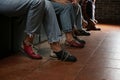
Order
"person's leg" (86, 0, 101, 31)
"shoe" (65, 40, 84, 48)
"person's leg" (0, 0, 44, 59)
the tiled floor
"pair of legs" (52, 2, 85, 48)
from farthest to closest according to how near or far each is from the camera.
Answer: "person's leg" (86, 0, 101, 31), "shoe" (65, 40, 84, 48), "pair of legs" (52, 2, 85, 48), "person's leg" (0, 0, 44, 59), the tiled floor

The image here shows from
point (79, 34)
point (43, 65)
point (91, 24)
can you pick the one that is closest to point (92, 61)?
point (43, 65)

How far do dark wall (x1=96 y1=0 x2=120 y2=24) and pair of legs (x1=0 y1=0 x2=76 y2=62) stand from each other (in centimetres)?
402

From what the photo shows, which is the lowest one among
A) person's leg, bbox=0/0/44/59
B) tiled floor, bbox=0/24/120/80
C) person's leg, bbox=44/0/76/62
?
tiled floor, bbox=0/24/120/80

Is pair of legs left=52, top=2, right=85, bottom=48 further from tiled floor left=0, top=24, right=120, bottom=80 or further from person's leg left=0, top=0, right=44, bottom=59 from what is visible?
person's leg left=0, top=0, right=44, bottom=59

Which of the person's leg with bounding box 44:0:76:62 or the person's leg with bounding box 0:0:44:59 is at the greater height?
the person's leg with bounding box 0:0:44:59

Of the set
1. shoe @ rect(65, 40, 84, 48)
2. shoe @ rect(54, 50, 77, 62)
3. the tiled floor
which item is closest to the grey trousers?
shoe @ rect(54, 50, 77, 62)

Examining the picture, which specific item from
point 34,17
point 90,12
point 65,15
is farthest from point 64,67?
point 90,12

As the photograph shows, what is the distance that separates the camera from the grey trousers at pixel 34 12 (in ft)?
6.23

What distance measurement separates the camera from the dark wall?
19.6 ft

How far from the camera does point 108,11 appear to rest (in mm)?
5996

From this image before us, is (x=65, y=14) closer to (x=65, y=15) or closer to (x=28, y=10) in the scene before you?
(x=65, y=15)

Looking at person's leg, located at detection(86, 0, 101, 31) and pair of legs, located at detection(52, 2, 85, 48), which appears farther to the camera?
person's leg, located at detection(86, 0, 101, 31)

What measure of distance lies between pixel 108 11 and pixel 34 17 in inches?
168

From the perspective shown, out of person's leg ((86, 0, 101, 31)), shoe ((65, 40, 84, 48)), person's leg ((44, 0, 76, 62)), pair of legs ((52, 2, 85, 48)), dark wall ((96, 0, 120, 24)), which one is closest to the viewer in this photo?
person's leg ((44, 0, 76, 62))
